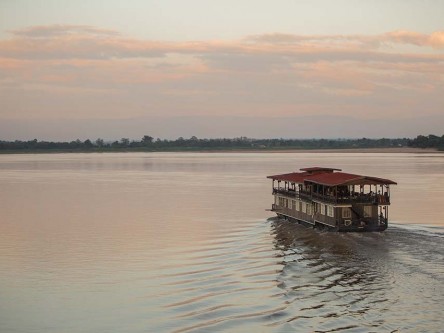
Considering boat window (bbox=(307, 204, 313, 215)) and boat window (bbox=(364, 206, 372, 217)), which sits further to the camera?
boat window (bbox=(307, 204, 313, 215))

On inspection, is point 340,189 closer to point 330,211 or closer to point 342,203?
point 330,211

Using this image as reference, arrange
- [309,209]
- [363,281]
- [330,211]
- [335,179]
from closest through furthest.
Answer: [363,281] < [330,211] < [335,179] < [309,209]

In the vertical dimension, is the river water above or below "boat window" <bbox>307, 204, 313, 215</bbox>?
below

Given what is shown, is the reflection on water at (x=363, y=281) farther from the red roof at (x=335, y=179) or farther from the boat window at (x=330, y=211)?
the red roof at (x=335, y=179)

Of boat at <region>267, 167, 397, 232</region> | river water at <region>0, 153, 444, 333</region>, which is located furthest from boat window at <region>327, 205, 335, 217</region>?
river water at <region>0, 153, 444, 333</region>

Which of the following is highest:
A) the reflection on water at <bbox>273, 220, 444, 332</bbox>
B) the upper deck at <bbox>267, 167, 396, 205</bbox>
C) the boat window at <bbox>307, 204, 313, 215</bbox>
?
the upper deck at <bbox>267, 167, 396, 205</bbox>

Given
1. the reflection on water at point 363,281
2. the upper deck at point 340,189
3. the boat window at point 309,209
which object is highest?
the upper deck at point 340,189

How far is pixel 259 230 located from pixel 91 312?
24.2 metres

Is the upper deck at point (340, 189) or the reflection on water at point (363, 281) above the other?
the upper deck at point (340, 189)

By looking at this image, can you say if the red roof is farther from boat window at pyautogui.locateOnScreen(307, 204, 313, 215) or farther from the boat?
boat window at pyautogui.locateOnScreen(307, 204, 313, 215)

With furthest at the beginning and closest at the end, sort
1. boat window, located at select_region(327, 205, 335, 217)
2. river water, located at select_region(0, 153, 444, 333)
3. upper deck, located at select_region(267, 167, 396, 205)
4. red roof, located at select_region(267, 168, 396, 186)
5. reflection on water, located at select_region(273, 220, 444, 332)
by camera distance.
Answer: boat window, located at select_region(327, 205, 335, 217), upper deck, located at select_region(267, 167, 396, 205), red roof, located at select_region(267, 168, 396, 186), river water, located at select_region(0, 153, 444, 333), reflection on water, located at select_region(273, 220, 444, 332)

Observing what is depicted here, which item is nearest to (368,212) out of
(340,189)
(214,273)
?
(340,189)

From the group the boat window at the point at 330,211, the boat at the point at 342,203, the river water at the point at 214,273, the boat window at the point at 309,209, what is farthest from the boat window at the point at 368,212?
the boat window at the point at 309,209

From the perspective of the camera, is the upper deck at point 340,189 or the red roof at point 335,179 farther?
the upper deck at point 340,189
